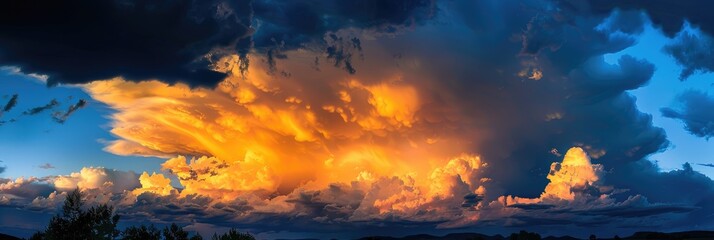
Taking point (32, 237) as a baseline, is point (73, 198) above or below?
above

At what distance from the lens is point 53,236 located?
83.8m

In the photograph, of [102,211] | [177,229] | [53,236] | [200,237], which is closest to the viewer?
[53,236]

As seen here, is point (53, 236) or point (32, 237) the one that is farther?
point (32, 237)

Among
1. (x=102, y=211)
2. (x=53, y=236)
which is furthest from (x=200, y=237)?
(x=53, y=236)

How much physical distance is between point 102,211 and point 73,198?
6.05 metres

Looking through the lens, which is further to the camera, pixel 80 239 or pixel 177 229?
pixel 177 229

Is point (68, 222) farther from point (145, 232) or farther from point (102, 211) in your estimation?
point (145, 232)

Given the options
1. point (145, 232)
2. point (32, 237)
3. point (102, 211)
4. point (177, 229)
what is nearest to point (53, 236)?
point (102, 211)

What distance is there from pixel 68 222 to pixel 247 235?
29.9 meters

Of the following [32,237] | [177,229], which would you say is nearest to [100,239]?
[32,237]

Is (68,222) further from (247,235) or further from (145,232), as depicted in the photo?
(247,235)

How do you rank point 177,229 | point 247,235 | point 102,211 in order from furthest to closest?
point 177,229 → point 247,235 → point 102,211

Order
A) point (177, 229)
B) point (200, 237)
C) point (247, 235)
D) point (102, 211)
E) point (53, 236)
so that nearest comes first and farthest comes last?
point (53, 236), point (102, 211), point (247, 235), point (200, 237), point (177, 229)

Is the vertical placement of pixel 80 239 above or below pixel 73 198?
below
